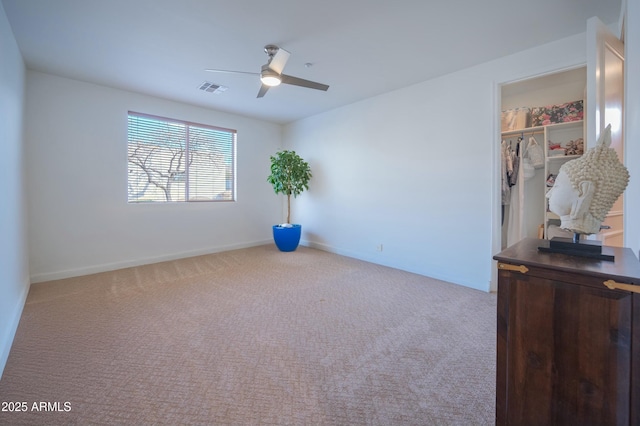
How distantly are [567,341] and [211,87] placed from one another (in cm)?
440

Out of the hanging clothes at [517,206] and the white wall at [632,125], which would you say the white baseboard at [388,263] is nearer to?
the hanging clothes at [517,206]

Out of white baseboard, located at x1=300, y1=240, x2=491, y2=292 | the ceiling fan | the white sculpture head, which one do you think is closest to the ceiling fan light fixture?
the ceiling fan

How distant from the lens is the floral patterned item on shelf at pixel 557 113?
3240mm

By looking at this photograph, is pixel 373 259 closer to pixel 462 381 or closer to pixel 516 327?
pixel 462 381

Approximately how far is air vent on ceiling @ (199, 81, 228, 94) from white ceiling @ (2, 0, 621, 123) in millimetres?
131

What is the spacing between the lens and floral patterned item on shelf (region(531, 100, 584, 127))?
3.24m

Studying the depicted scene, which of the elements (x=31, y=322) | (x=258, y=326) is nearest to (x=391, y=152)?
(x=258, y=326)

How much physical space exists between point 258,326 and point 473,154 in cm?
307

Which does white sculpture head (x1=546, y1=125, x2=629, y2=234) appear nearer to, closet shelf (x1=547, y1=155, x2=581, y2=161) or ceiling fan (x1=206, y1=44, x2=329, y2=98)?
ceiling fan (x1=206, y1=44, x2=329, y2=98)

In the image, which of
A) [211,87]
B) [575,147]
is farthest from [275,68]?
[575,147]

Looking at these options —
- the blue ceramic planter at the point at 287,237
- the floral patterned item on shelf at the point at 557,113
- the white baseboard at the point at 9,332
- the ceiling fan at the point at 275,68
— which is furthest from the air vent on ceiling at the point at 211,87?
the floral patterned item on shelf at the point at 557,113

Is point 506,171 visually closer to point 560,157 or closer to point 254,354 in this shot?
point 560,157

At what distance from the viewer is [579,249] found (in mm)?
1136

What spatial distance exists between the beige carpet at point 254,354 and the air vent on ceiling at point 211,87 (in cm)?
269
